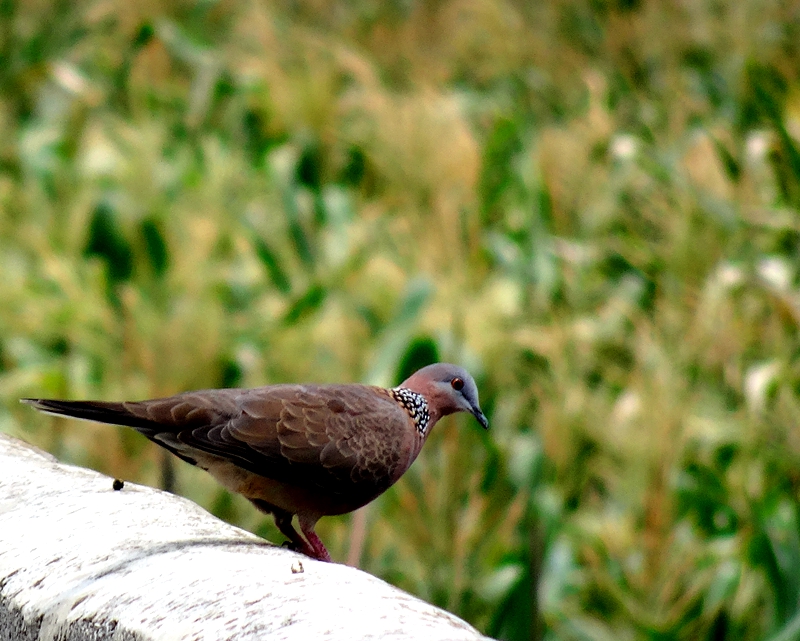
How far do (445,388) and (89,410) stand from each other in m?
0.93

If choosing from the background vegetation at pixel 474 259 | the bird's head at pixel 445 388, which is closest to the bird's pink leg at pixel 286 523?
the bird's head at pixel 445 388

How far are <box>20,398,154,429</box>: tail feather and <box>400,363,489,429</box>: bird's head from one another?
76 cm

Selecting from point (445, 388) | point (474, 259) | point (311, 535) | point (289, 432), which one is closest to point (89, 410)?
point (289, 432)

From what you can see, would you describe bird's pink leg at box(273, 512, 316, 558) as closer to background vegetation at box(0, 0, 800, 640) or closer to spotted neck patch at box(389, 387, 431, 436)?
spotted neck patch at box(389, 387, 431, 436)

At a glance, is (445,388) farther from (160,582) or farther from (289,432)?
(160,582)

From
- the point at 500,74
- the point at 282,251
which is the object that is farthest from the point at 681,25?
the point at 282,251

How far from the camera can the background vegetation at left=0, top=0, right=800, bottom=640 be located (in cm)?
381

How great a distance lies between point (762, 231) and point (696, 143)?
36.3 inches

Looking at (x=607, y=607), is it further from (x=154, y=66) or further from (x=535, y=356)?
(x=154, y=66)

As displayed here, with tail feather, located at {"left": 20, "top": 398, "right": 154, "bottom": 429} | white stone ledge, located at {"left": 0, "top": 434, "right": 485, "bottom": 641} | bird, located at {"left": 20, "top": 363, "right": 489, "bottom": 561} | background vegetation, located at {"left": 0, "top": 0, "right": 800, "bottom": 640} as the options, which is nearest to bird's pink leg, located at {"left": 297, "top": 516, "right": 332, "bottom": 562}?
bird, located at {"left": 20, "top": 363, "right": 489, "bottom": 561}

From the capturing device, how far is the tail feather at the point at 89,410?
227 cm

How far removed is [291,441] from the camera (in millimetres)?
2529

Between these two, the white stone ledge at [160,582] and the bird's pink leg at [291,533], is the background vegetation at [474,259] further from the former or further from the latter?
the white stone ledge at [160,582]

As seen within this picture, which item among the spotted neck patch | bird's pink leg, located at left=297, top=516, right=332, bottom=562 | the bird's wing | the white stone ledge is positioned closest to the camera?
the white stone ledge
